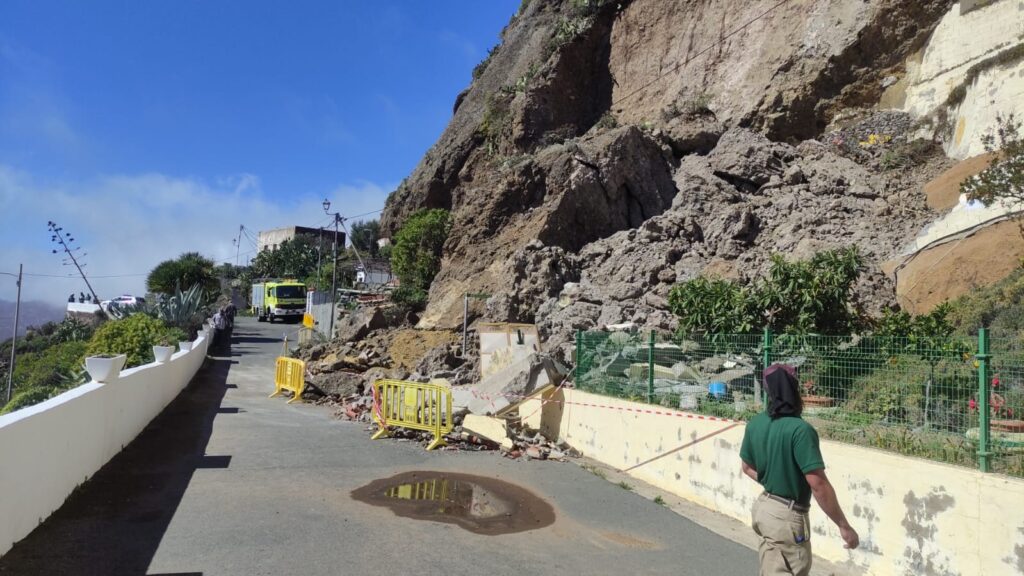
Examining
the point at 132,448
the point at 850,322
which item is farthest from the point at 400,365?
the point at 850,322

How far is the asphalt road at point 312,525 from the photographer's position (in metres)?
5.19

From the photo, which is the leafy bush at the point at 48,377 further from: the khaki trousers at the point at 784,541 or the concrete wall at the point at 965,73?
the concrete wall at the point at 965,73

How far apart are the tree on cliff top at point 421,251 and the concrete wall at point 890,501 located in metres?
21.1

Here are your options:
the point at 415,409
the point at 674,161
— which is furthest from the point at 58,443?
the point at 674,161

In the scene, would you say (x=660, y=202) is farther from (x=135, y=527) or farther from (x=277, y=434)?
(x=135, y=527)

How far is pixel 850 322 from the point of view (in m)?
11.5

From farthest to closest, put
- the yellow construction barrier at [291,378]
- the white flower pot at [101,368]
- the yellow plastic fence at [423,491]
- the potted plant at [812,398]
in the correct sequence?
the yellow construction barrier at [291,378], the white flower pot at [101,368], the yellow plastic fence at [423,491], the potted plant at [812,398]

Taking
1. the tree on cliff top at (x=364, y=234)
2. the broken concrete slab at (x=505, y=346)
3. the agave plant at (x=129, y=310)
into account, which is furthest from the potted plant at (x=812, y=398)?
the tree on cliff top at (x=364, y=234)

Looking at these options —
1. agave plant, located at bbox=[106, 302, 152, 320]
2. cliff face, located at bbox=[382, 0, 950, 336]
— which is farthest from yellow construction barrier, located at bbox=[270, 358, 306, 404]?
agave plant, located at bbox=[106, 302, 152, 320]

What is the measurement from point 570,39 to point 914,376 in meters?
29.2

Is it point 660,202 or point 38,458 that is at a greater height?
point 660,202

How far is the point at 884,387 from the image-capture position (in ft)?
20.5

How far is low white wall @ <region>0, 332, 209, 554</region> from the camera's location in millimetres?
5039

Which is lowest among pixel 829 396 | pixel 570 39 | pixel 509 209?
pixel 829 396
